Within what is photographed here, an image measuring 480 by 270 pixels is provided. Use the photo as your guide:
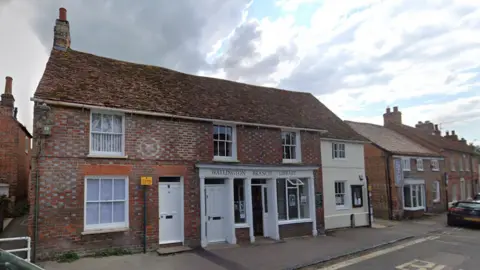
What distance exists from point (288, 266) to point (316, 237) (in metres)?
5.61

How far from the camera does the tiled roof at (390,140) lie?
24922 mm

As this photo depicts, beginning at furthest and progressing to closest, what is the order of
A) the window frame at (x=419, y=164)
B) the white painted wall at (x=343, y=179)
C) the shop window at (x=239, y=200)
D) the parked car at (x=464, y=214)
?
the window frame at (x=419, y=164)
the parked car at (x=464, y=214)
the white painted wall at (x=343, y=179)
the shop window at (x=239, y=200)

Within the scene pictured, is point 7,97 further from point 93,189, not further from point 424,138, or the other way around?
point 424,138

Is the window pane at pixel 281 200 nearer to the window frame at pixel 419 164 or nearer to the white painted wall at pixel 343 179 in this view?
the white painted wall at pixel 343 179

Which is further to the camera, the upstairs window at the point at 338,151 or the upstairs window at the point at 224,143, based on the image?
the upstairs window at the point at 338,151

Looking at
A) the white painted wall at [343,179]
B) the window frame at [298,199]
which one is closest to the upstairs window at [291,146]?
the window frame at [298,199]

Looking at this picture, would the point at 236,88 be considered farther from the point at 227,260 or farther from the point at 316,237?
the point at 227,260

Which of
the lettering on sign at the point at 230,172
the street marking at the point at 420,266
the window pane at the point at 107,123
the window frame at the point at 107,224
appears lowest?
the street marking at the point at 420,266

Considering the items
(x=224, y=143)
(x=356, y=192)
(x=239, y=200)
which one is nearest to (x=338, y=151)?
(x=356, y=192)

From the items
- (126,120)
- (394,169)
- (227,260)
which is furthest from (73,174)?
(394,169)

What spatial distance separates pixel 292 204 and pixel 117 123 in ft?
27.6

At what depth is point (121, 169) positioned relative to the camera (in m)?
11.2

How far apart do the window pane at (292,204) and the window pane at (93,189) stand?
27.0 ft

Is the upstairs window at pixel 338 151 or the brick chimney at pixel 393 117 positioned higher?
the brick chimney at pixel 393 117
